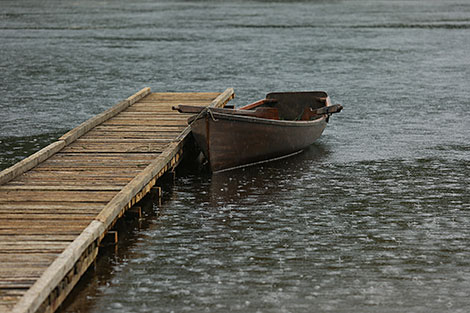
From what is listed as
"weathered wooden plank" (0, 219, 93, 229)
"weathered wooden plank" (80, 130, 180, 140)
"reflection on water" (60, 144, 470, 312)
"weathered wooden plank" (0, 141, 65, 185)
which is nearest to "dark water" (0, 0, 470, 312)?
"reflection on water" (60, 144, 470, 312)

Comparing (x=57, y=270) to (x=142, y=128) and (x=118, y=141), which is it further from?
(x=142, y=128)

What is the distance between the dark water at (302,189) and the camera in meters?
9.09

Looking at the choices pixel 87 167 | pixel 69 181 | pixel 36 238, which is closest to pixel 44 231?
pixel 36 238

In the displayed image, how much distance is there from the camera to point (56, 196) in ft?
36.0

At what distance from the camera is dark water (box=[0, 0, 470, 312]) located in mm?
9086

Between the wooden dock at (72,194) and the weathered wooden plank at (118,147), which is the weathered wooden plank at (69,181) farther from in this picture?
the weathered wooden plank at (118,147)

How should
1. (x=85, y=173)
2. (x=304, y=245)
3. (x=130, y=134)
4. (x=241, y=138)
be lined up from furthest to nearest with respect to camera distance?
(x=130, y=134)
(x=241, y=138)
(x=85, y=173)
(x=304, y=245)

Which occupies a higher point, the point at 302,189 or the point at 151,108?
the point at 151,108

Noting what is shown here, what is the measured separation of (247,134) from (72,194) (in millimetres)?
4259

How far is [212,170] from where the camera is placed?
14469 millimetres

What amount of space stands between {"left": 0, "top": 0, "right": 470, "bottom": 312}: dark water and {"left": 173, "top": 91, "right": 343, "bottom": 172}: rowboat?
295mm

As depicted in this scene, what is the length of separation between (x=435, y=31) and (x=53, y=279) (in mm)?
42380

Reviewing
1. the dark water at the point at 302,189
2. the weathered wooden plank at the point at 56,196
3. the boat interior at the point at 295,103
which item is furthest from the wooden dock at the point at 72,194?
the boat interior at the point at 295,103

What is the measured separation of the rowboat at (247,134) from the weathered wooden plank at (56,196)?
10.6ft
